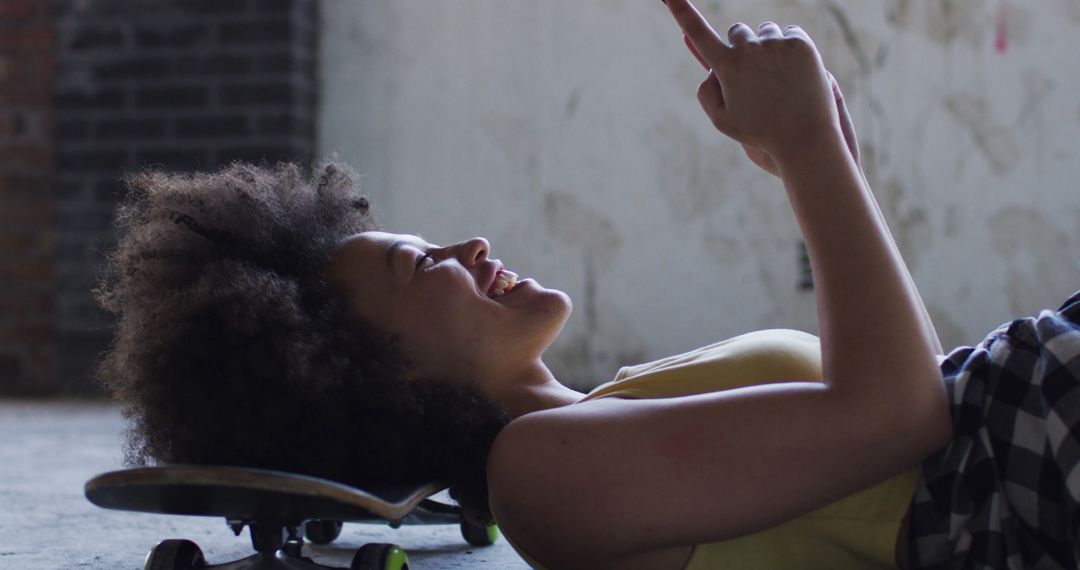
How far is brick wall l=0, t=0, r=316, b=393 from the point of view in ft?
13.0

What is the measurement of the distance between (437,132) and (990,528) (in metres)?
3.17

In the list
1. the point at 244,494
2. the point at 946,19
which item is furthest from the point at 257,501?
the point at 946,19

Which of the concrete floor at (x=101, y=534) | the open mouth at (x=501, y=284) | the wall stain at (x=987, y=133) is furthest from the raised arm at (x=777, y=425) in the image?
the wall stain at (x=987, y=133)

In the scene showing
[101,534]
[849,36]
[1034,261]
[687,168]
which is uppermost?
[849,36]

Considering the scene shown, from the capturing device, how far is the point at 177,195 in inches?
52.9

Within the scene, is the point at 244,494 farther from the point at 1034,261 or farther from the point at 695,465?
the point at 1034,261

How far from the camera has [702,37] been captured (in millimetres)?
1169

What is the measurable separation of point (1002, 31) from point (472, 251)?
298cm

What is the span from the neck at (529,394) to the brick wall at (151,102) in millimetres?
2752

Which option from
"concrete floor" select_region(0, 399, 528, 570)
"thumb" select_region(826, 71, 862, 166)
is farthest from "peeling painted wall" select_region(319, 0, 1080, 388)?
"thumb" select_region(826, 71, 862, 166)

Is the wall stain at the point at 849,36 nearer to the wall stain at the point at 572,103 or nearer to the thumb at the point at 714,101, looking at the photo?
the wall stain at the point at 572,103

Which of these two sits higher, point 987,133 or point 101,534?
point 987,133

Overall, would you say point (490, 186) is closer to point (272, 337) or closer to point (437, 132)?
point (437, 132)

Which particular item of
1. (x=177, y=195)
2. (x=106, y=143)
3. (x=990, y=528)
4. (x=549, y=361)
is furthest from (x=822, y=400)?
(x=106, y=143)
